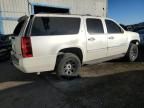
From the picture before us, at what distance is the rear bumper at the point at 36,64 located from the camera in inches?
172

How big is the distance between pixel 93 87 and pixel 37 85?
1.70 metres

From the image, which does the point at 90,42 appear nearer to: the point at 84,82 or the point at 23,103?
the point at 84,82

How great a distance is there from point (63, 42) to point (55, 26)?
0.52m

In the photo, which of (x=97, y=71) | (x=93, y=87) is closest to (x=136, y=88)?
(x=93, y=87)

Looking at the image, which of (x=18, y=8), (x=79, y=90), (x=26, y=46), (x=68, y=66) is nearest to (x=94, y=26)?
(x=68, y=66)

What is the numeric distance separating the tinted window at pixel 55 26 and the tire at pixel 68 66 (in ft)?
2.44

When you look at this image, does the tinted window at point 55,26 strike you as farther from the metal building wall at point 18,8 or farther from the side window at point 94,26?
the metal building wall at point 18,8

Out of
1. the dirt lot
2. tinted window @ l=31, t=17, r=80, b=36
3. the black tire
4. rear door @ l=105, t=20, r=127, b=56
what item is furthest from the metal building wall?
the black tire

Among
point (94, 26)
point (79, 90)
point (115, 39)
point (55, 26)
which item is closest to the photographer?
point (79, 90)

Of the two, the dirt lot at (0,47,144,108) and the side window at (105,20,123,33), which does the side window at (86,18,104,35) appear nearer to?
the side window at (105,20,123,33)

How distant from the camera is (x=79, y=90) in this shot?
14.6 feet

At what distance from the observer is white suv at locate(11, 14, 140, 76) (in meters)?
4.39

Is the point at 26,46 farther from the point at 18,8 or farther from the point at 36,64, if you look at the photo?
the point at 18,8

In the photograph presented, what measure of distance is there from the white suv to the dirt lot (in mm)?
532
